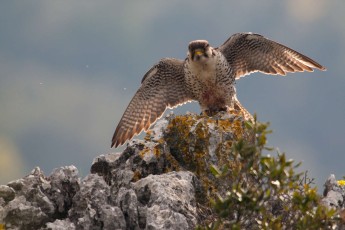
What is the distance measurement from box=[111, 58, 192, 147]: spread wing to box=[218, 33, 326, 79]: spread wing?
3.19 feet

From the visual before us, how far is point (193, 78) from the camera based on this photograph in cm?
1069

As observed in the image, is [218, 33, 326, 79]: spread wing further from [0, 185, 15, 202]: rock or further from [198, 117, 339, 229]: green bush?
[198, 117, 339, 229]: green bush

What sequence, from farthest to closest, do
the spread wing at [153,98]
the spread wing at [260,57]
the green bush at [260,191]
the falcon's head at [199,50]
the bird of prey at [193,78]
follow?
1. the spread wing at [153,98]
2. the spread wing at [260,57]
3. the bird of prey at [193,78]
4. the falcon's head at [199,50]
5. the green bush at [260,191]

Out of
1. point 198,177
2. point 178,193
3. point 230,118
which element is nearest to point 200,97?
point 230,118

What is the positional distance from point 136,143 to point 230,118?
1323 mm

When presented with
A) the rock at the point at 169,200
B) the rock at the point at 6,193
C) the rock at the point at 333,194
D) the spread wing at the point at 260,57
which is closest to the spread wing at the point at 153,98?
the spread wing at the point at 260,57

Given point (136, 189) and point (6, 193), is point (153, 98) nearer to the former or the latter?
point (136, 189)

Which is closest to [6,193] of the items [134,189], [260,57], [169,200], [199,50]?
[134,189]

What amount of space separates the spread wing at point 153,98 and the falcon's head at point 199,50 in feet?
3.74

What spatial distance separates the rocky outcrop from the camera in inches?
246

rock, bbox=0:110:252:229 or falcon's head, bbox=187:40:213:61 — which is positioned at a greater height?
falcon's head, bbox=187:40:213:61

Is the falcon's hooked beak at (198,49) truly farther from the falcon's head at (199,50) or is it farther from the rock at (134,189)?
the rock at (134,189)

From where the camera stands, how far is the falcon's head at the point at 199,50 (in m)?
10.3

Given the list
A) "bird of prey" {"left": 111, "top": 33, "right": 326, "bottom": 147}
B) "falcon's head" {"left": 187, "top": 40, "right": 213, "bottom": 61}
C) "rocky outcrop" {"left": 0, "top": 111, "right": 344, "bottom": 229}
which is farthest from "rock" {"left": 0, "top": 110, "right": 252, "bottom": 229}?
"bird of prey" {"left": 111, "top": 33, "right": 326, "bottom": 147}
